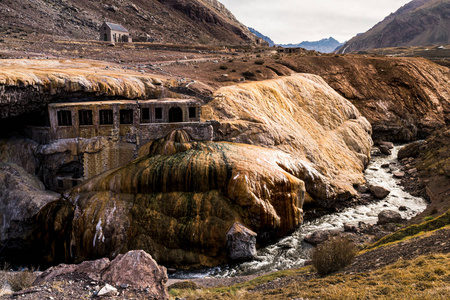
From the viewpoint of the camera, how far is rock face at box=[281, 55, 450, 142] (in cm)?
4609

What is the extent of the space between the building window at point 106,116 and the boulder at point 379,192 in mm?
23849

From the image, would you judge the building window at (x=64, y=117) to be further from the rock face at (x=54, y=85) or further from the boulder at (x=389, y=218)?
the boulder at (x=389, y=218)

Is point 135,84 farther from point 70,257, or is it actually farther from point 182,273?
point 182,273

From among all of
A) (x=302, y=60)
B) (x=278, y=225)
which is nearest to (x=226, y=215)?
(x=278, y=225)

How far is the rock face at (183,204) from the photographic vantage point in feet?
68.6

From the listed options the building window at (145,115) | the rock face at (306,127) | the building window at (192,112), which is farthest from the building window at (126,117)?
the rock face at (306,127)

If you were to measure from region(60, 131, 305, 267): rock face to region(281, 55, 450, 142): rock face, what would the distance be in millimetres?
28470

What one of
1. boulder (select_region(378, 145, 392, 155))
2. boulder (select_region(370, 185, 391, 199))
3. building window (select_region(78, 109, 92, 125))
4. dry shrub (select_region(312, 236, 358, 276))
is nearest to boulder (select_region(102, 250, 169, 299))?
dry shrub (select_region(312, 236, 358, 276))

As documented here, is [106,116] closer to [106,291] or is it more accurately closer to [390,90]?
[106,291]

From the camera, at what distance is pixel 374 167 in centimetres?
3603

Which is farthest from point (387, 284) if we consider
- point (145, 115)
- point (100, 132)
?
point (100, 132)

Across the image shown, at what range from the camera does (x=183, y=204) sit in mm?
21969

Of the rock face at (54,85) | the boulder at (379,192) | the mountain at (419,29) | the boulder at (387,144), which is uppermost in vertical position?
the mountain at (419,29)

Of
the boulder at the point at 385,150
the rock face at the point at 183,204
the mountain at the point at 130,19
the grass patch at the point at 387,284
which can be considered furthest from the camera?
the mountain at the point at 130,19
